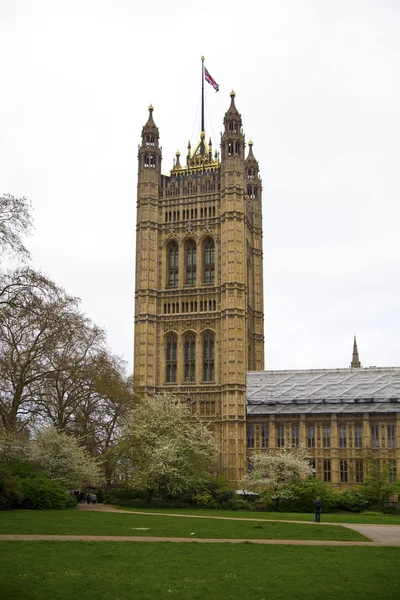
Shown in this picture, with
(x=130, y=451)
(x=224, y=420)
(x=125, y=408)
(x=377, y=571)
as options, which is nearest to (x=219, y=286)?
(x=224, y=420)

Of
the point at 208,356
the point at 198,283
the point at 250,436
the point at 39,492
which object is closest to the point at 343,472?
the point at 250,436

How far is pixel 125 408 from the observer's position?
6425 cm

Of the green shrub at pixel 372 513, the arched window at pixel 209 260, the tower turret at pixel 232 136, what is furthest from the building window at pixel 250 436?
→ the tower turret at pixel 232 136

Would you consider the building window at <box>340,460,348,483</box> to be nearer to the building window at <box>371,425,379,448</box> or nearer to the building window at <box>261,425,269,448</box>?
the building window at <box>371,425,379,448</box>

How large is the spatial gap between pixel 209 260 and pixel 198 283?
3113mm

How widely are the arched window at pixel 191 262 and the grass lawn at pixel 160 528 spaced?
46.5 m

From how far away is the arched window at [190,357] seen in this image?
77.6 m

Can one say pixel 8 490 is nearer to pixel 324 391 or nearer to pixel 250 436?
pixel 250 436

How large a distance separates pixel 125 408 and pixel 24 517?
103ft

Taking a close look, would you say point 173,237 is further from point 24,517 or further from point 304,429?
point 24,517

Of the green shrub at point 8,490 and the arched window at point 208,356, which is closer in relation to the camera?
the green shrub at point 8,490

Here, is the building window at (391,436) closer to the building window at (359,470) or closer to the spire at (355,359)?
the building window at (359,470)

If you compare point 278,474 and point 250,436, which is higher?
point 250,436

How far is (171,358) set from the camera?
258 feet
